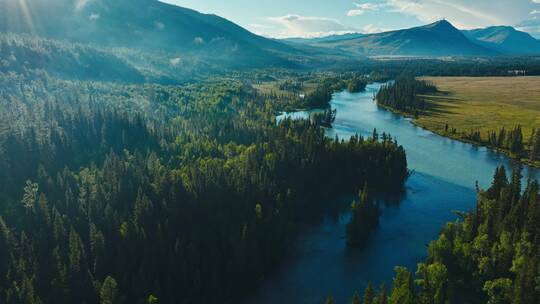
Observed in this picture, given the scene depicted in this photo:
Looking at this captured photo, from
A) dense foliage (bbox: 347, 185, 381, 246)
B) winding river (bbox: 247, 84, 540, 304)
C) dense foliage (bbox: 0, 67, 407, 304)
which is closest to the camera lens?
dense foliage (bbox: 0, 67, 407, 304)

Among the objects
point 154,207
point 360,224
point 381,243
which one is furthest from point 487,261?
point 154,207

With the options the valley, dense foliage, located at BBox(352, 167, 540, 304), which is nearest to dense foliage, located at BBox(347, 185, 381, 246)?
the valley

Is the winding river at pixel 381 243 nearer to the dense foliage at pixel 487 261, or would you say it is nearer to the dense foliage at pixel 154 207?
the dense foliage at pixel 154 207

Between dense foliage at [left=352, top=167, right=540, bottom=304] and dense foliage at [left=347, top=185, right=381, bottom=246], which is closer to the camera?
dense foliage at [left=352, top=167, right=540, bottom=304]

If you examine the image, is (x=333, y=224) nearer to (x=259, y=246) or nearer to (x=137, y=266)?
(x=259, y=246)

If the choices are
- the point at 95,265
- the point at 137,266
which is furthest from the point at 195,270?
the point at 95,265

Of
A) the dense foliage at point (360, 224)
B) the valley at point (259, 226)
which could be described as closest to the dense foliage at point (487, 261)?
the valley at point (259, 226)

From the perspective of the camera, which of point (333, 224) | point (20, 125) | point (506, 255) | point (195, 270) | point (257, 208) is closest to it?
point (506, 255)

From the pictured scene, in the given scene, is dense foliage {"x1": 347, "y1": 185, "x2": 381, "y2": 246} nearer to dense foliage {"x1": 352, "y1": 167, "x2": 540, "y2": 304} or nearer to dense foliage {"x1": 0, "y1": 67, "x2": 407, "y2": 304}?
dense foliage {"x1": 0, "y1": 67, "x2": 407, "y2": 304}
